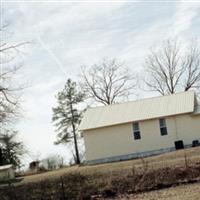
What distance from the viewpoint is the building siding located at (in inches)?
1556

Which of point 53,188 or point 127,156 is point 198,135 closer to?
point 127,156

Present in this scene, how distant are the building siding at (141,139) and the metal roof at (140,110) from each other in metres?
0.45

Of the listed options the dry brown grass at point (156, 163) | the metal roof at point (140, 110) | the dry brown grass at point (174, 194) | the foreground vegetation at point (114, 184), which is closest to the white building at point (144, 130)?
the metal roof at point (140, 110)

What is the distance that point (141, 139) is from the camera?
4075 centimetres

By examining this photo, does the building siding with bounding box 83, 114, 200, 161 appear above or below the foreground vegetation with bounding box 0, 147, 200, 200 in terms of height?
above

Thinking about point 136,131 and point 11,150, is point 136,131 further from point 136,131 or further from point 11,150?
point 11,150

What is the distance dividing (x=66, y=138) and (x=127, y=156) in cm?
2322

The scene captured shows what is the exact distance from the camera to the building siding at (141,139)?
39531mm

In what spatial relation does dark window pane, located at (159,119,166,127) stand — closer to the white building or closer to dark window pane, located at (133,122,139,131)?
the white building

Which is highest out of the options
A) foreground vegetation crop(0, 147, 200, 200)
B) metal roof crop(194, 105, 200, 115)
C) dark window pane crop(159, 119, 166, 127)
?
metal roof crop(194, 105, 200, 115)

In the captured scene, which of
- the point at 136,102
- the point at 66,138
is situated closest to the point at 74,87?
the point at 66,138

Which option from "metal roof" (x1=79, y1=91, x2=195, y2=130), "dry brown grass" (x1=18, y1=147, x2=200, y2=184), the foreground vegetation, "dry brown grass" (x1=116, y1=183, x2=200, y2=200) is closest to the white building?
"metal roof" (x1=79, y1=91, x2=195, y2=130)

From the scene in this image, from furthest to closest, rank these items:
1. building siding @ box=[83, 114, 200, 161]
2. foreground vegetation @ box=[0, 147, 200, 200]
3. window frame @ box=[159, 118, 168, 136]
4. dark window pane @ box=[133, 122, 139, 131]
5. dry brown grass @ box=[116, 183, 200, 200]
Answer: dark window pane @ box=[133, 122, 139, 131]
window frame @ box=[159, 118, 168, 136]
building siding @ box=[83, 114, 200, 161]
foreground vegetation @ box=[0, 147, 200, 200]
dry brown grass @ box=[116, 183, 200, 200]

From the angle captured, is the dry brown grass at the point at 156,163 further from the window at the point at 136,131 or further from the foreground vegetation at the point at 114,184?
the window at the point at 136,131
